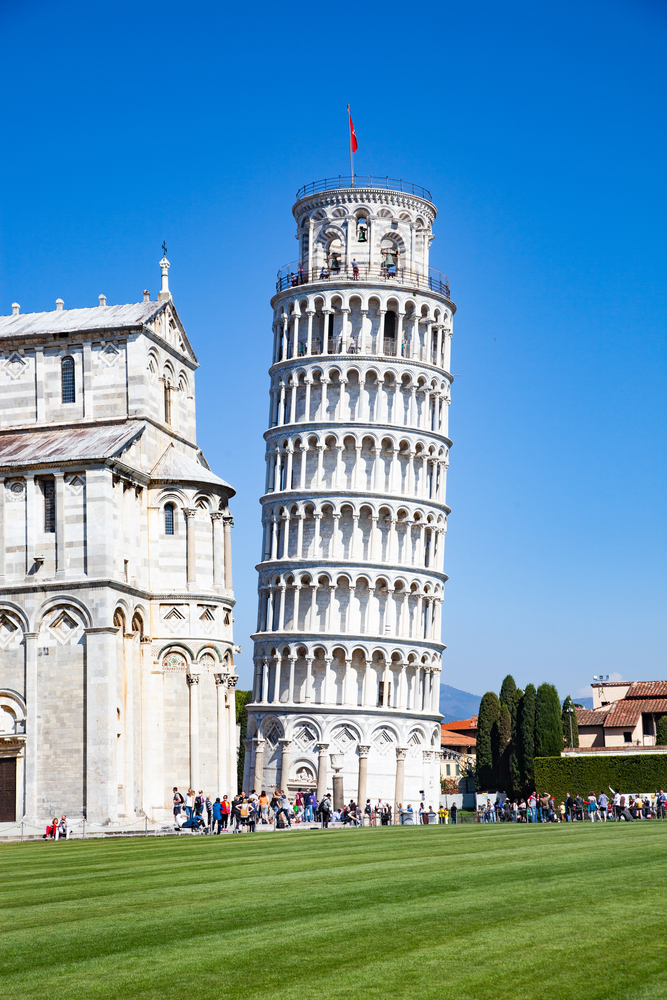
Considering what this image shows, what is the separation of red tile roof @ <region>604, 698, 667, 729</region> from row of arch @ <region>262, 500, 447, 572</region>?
2008cm

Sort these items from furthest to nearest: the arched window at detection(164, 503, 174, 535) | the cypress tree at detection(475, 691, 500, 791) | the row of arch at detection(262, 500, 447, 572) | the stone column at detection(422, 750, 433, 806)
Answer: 1. the cypress tree at detection(475, 691, 500, 791)
2. the row of arch at detection(262, 500, 447, 572)
3. the stone column at detection(422, 750, 433, 806)
4. the arched window at detection(164, 503, 174, 535)

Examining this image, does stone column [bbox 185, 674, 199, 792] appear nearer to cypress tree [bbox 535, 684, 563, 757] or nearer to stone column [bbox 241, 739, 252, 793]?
stone column [bbox 241, 739, 252, 793]

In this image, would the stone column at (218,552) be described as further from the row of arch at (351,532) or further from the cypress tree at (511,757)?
the cypress tree at (511,757)

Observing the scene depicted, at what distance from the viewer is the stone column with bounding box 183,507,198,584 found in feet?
171

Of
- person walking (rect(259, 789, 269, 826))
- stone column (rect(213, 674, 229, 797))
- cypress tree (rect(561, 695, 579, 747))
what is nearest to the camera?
stone column (rect(213, 674, 229, 797))

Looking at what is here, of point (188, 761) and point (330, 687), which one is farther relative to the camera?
point (330, 687)

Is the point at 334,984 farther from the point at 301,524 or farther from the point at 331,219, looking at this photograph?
the point at 331,219

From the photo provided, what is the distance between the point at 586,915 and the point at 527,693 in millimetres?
81900

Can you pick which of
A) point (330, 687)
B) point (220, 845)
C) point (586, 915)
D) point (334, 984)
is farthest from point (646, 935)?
point (330, 687)

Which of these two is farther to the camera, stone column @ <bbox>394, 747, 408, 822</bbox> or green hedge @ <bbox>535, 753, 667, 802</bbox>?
stone column @ <bbox>394, 747, 408, 822</bbox>

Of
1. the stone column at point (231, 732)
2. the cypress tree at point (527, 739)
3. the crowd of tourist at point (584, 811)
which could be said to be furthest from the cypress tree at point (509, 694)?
the stone column at point (231, 732)

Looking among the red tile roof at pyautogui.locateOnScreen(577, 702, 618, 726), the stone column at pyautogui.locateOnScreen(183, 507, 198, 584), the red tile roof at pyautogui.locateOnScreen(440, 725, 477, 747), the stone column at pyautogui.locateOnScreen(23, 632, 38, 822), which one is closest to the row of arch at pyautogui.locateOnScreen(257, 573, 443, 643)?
the red tile roof at pyautogui.locateOnScreen(577, 702, 618, 726)

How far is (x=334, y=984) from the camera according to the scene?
1120 centimetres

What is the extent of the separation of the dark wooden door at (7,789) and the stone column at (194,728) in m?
6.97
